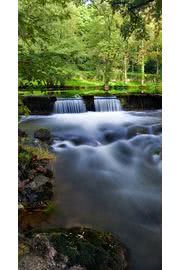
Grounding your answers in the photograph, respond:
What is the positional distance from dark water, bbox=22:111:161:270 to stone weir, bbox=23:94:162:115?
4 centimetres

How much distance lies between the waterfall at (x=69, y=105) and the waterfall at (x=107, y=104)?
3.1 inches

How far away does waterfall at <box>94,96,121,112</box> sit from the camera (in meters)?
2.55

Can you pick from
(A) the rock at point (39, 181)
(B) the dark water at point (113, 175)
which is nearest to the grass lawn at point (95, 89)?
(B) the dark water at point (113, 175)

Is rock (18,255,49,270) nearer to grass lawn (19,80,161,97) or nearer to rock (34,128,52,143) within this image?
rock (34,128,52,143)

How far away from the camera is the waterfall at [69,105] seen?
2.54 m

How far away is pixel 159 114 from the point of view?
2432 mm

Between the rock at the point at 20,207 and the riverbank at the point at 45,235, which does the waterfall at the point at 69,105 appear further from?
the rock at the point at 20,207

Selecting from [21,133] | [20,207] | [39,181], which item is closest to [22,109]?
[21,133]

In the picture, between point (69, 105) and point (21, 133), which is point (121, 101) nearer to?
point (69, 105)
